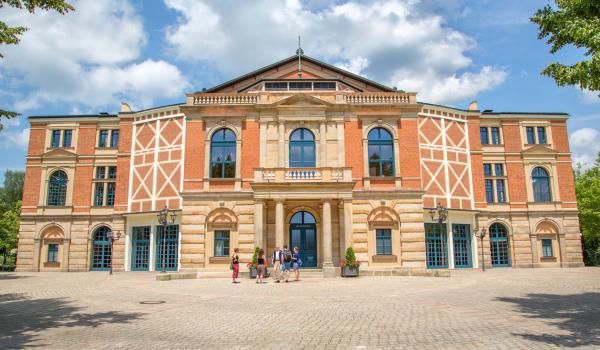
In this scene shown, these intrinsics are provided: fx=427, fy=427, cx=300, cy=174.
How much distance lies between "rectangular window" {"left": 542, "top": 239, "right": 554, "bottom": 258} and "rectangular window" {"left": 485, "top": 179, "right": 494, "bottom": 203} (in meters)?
5.15

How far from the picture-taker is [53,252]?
33312 millimetres

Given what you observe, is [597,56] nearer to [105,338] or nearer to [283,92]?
[105,338]

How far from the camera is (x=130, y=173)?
106 feet

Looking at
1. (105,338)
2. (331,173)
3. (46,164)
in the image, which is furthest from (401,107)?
(46,164)

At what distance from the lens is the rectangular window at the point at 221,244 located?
997 inches

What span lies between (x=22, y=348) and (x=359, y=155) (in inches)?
840

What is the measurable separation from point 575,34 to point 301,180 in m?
15.9

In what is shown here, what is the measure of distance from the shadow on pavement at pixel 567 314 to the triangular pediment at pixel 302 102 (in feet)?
52.0

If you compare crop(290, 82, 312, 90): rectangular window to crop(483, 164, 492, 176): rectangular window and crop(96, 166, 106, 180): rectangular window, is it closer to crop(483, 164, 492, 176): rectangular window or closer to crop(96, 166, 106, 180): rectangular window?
crop(483, 164, 492, 176): rectangular window

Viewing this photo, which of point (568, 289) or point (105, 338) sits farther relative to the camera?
point (568, 289)

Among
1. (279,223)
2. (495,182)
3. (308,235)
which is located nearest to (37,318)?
(279,223)

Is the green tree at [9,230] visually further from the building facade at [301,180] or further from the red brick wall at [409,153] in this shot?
the red brick wall at [409,153]

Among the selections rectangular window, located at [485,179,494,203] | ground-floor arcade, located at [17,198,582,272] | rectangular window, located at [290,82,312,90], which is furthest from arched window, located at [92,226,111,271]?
rectangular window, located at [485,179,494,203]

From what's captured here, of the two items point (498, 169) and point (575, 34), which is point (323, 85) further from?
point (575, 34)
